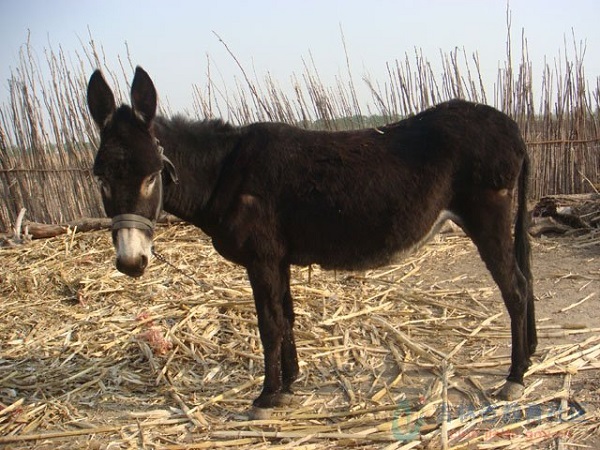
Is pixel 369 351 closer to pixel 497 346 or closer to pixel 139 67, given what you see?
pixel 497 346

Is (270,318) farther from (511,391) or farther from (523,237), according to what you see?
(523,237)

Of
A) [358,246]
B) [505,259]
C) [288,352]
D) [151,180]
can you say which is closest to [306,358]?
[288,352]

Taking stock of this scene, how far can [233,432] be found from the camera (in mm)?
2920

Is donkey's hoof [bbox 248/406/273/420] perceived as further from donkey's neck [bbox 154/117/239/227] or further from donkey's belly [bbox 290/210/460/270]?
donkey's neck [bbox 154/117/239/227]

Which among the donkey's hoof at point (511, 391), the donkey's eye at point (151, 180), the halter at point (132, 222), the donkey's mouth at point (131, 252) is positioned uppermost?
the donkey's eye at point (151, 180)

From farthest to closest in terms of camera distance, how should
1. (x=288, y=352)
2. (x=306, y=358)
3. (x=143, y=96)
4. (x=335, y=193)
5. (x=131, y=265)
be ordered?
(x=306, y=358)
(x=288, y=352)
(x=335, y=193)
(x=143, y=96)
(x=131, y=265)

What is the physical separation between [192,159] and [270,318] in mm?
1075

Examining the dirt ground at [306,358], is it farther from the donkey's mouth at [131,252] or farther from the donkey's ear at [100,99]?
the donkey's ear at [100,99]

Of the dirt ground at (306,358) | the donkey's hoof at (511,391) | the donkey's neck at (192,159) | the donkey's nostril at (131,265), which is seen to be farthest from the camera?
the donkey's hoof at (511,391)

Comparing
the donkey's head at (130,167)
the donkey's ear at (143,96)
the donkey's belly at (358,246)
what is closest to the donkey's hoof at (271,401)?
the donkey's belly at (358,246)

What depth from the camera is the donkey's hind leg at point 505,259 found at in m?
3.15

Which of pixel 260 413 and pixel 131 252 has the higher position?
pixel 131 252

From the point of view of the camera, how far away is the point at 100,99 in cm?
280

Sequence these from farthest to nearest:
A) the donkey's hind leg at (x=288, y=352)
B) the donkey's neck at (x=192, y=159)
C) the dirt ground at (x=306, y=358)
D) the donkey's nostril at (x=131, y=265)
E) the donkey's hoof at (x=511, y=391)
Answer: the donkey's hind leg at (x=288, y=352), the donkey's hoof at (x=511, y=391), the donkey's neck at (x=192, y=159), the dirt ground at (x=306, y=358), the donkey's nostril at (x=131, y=265)
